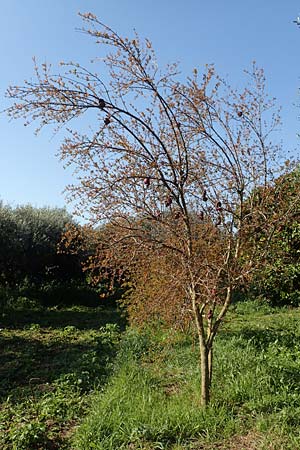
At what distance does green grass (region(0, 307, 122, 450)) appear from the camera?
3689mm

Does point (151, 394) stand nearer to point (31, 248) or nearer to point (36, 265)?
point (31, 248)

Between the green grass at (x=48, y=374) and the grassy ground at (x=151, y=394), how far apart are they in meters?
0.01

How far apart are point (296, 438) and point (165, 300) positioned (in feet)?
5.03

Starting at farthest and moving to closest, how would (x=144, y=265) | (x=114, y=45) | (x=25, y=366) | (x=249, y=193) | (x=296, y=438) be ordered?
1. (x=25, y=366)
2. (x=144, y=265)
3. (x=249, y=193)
4. (x=114, y=45)
5. (x=296, y=438)

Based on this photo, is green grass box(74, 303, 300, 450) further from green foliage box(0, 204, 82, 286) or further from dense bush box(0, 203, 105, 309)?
green foliage box(0, 204, 82, 286)

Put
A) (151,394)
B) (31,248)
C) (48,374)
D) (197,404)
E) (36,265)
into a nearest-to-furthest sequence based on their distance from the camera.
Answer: (197,404), (151,394), (48,374), (31,248), (36,265)

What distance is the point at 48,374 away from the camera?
5.65m

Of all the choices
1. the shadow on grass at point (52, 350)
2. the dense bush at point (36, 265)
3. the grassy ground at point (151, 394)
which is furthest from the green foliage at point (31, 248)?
the grassy ground at point (151, 394)

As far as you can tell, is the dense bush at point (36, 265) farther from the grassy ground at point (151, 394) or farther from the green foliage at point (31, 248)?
the grassy ground at point (151, 394)

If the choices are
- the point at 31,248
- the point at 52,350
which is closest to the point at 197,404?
the point at 52,350

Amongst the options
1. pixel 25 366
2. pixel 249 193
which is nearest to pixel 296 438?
pixel 249 193

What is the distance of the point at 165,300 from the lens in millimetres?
3979

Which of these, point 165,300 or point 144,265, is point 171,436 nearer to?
point 165,300

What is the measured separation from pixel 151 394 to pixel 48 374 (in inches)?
82.0
